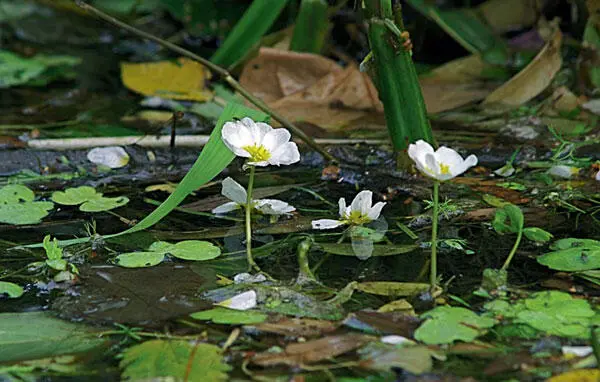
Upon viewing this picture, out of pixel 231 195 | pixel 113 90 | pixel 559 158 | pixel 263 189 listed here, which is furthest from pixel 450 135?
pixel 113 90

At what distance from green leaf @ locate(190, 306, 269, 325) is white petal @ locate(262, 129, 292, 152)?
0.32 meters

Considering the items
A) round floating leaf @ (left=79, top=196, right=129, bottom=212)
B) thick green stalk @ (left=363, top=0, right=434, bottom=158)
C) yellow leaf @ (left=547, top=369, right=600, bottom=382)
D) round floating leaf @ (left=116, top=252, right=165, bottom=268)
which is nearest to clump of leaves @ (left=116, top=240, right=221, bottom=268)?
round floating leaf @ (left=116, top=252, right=165, bottom=268)

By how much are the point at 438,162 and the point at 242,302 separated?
13.2 inches

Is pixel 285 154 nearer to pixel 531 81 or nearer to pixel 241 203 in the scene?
pixel 241 203

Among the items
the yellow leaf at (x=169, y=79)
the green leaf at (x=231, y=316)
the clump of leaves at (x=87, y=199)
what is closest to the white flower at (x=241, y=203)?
the clump of leaves at (x=87, y=199)

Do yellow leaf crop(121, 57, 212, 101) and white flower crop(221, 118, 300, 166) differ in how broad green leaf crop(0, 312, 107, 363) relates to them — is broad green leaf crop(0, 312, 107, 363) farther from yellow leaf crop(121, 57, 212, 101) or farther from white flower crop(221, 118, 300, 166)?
yellow leaf crop(121, 57, 212, 101)

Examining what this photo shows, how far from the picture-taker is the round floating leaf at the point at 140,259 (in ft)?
4.38

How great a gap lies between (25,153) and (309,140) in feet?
2.12

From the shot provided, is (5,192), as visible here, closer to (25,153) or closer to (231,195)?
(25,153)

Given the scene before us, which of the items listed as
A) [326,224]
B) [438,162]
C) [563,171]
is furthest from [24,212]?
[563,171]

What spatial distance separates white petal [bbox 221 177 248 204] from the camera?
1.45 m

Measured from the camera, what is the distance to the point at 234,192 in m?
1.45

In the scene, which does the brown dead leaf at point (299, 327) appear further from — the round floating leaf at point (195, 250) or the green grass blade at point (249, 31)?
the green grass blade at point (249, 31)

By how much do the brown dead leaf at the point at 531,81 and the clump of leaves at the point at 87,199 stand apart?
102 cm
